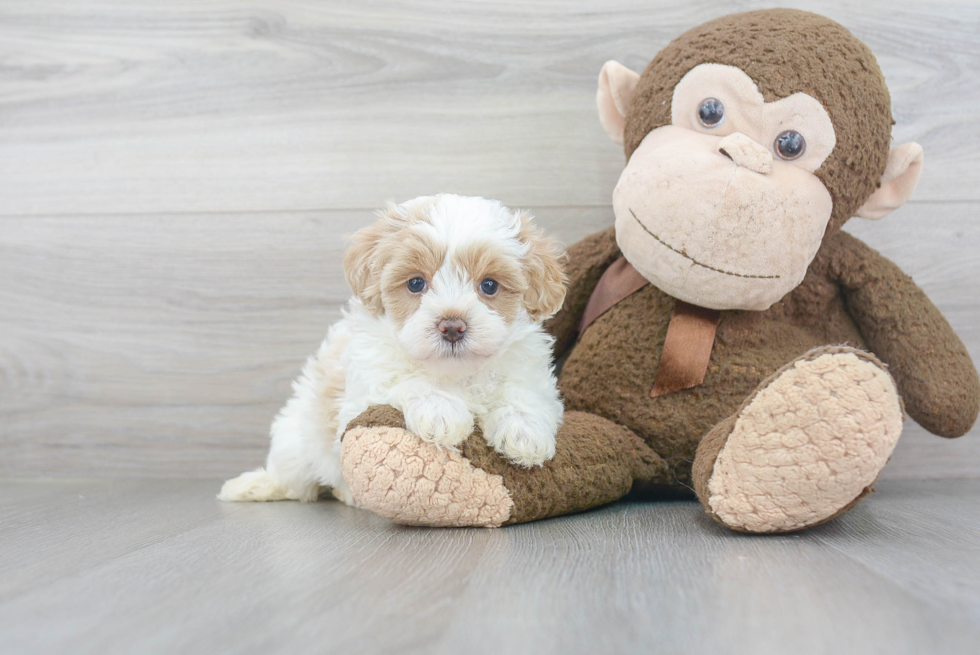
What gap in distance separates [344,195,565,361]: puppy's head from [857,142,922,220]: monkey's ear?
0.57 metres

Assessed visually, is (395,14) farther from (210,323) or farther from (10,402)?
(10,402)

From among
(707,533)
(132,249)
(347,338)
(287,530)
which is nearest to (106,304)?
(132,249)

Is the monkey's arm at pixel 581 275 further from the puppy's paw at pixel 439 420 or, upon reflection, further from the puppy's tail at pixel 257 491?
the puppy's tail at pixel 257 491

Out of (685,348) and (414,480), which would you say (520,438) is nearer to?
(414,480)

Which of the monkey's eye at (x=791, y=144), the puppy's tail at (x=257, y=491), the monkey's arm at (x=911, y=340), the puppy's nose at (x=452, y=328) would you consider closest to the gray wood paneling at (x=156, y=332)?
the puppy's tail at (x=257, y=491)

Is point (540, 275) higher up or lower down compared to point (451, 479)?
higher up

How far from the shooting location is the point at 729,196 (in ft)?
3.55

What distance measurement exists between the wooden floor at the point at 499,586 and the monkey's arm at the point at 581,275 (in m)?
0.38

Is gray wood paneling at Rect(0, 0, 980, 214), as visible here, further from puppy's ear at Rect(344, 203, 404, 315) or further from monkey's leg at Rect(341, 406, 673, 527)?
monkey's leg at Rect(341, 406, 673, 527)

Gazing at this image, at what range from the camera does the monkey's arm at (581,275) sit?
1371 millimetres

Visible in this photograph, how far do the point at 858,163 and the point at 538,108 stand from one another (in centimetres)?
68

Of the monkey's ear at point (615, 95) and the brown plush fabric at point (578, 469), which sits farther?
the monkey's ear at point (615, 95)

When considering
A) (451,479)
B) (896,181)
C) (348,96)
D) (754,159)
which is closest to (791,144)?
(754,159)

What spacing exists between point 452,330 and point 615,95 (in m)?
0.60
